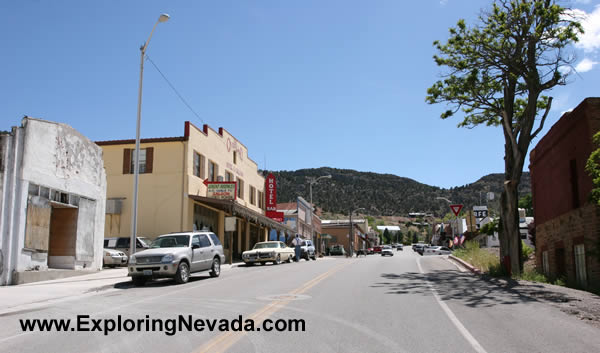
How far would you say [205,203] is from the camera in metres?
31.8

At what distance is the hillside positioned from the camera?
124 meters

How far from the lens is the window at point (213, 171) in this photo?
33256 mm

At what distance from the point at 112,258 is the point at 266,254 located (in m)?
8.09

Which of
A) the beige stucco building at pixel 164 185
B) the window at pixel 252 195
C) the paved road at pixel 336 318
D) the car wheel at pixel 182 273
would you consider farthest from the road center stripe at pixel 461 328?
the window at pixel 252 195

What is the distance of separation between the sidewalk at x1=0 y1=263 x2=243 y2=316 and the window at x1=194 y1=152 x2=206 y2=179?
12.6 m

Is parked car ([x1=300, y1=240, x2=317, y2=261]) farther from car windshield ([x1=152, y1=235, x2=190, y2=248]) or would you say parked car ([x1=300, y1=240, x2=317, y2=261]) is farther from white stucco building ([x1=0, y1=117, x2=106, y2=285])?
car windshield ([x1=152, y1=235, x2=190, y2=248])

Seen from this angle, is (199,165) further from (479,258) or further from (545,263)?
(545,263)

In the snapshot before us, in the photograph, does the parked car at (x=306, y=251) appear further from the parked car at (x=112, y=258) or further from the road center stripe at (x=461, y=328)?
the road center stripe at (x=461, y=328)

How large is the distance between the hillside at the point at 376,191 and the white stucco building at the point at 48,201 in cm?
9282

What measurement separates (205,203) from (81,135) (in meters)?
12.1

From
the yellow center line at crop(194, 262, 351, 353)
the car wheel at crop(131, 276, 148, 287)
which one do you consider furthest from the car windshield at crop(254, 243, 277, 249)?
the yellow center line at crop(194, 262, 351, 353)

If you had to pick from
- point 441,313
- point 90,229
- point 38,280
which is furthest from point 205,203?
point 441,313

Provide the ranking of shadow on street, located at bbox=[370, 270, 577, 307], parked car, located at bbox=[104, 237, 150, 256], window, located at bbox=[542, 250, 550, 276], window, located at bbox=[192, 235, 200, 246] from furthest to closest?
1. parked car, located at bbox=[104, 237, 150, 256]
2. window, located at bbox=[542, 250, 550, 276]
3. window, located at bbox=[192, 235, 200, 246]
4. shadow on street, located at bbox=[370, 270, 577, 307]

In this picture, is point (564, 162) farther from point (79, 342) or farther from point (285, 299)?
Result: point (79, 342)
